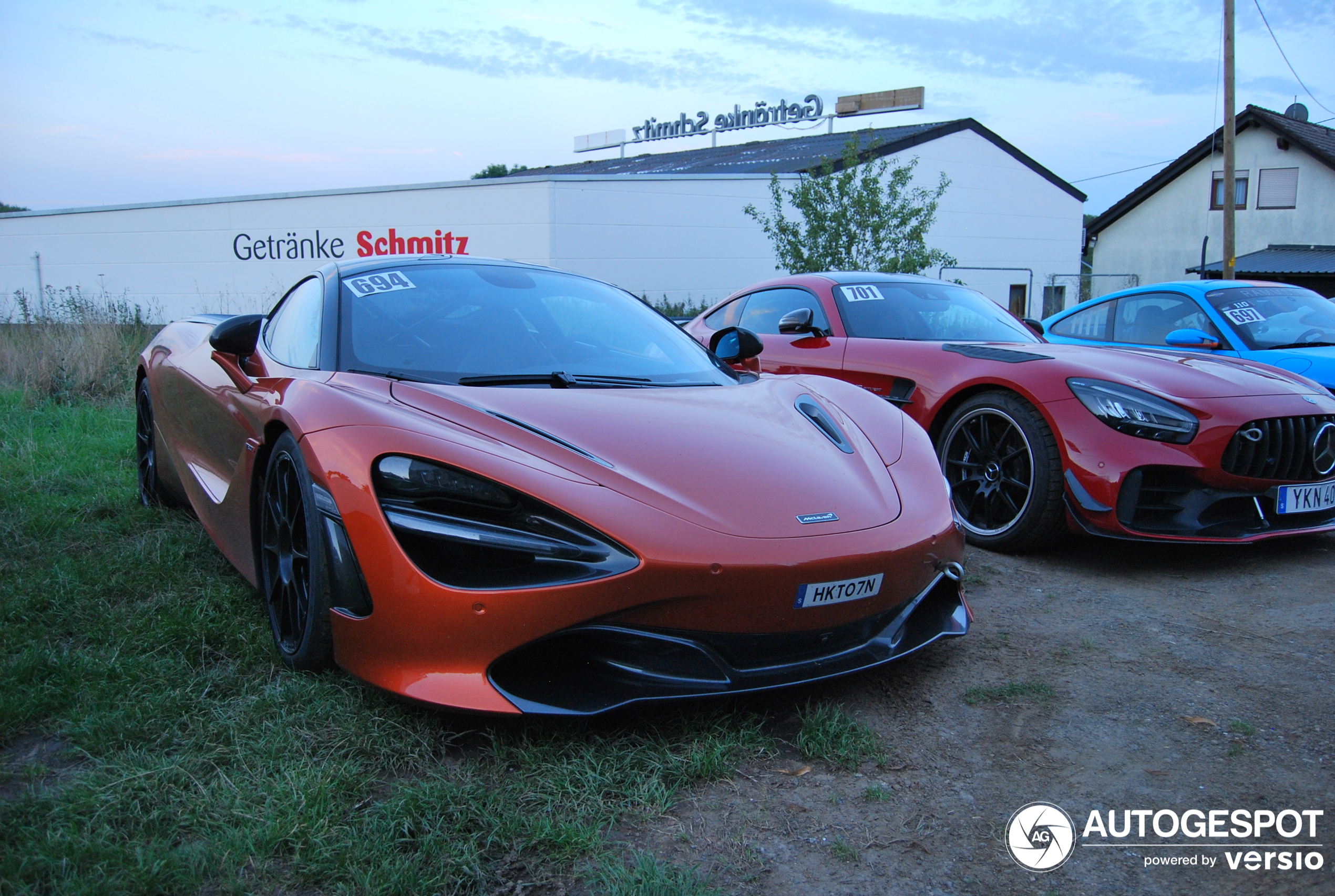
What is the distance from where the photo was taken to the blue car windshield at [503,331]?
286 cm

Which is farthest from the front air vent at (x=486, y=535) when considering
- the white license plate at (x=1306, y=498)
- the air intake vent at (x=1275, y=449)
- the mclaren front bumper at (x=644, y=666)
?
the white license plate at (x=1306, y=498)

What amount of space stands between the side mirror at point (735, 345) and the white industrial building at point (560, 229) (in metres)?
16.3

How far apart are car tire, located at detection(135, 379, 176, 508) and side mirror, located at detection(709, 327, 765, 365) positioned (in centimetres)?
260

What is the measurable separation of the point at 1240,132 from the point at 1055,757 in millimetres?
34009

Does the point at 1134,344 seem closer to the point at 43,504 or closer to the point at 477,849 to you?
the point at 477,849

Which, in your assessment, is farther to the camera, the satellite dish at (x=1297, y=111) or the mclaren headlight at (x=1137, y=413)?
the satellite dish at (x=1297, y=111)

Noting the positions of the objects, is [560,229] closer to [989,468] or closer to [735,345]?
[989,468]

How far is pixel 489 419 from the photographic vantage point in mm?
2371

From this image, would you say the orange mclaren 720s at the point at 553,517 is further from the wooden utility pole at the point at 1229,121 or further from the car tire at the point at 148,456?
the wooden utility pole at the point at 1229,121

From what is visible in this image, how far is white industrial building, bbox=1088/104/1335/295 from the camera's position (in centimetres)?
2798

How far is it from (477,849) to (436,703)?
1.23 ft

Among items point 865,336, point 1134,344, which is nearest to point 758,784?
point 865,336

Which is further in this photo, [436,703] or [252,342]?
[252,342]

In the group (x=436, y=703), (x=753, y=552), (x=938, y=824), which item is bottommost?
(x=938, y=824)
